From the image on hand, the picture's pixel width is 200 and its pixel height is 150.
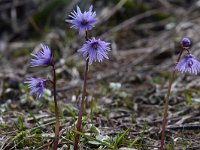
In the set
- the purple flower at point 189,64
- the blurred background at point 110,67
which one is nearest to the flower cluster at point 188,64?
the purple flower at point 189,64

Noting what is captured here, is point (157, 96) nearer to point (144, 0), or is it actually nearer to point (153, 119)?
point (153, 119)

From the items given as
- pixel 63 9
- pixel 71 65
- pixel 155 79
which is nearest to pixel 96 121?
pixel 155 79

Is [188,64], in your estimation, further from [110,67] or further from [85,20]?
[110,67]

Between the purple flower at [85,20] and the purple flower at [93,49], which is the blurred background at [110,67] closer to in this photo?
the purple flower at [93,49]

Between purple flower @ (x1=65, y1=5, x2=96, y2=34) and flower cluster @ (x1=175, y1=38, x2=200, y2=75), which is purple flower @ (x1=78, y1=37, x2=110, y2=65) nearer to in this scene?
purple flower @ (x1=65, y1=5, x2=96, y2=34)

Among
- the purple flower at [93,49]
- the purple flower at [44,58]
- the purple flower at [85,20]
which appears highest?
the purple flower at [85,20]

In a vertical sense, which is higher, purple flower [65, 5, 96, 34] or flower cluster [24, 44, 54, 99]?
purple flower [65, 5, 96, 34]

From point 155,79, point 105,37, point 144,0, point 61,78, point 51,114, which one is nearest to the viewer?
point 51,114

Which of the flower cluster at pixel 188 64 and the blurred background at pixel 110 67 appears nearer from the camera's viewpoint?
the flower cluster at pixel 188 64

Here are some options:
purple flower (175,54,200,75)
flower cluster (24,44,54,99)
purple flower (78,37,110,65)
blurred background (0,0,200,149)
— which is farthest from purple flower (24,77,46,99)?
purple flower (175,54,200,75)
